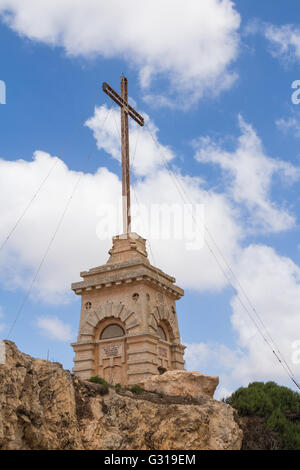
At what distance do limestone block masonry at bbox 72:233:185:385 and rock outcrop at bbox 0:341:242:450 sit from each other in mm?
4314

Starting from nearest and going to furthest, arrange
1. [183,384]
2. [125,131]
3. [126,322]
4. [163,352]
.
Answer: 1. [183,384]
2. [126,322]
3. [163,352]
4. [125,131]

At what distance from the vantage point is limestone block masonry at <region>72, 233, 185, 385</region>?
1978 cm

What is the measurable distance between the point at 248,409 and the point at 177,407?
5.06 metres

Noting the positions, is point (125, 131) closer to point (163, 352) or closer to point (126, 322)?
point (126, 322)

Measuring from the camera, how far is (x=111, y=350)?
20.5 metres

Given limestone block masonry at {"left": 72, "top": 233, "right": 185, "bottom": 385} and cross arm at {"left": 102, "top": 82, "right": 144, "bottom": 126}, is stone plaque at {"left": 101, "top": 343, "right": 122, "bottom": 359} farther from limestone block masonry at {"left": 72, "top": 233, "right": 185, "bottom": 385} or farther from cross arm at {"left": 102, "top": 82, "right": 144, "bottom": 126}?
cross arm at {"left": 102, "top": 82, "right": 144, "bottom": 126}

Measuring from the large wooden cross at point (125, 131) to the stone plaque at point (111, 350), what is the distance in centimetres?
598

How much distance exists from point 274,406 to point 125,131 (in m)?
16.2

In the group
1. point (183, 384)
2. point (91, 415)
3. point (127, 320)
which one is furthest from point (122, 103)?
point (91, 415)

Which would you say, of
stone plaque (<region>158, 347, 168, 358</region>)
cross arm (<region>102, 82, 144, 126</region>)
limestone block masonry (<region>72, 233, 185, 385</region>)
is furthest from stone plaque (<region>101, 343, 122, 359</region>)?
cross arm (<region>102, 82, 144, 126</region>)

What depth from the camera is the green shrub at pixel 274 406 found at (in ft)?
54.7
